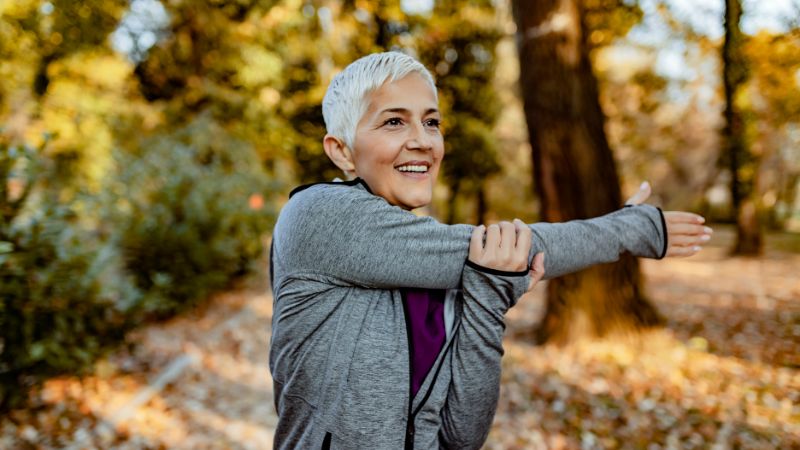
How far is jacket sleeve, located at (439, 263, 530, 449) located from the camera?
4.68 ft

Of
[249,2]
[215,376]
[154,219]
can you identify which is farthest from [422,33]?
[215,376]

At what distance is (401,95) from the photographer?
1.57 m

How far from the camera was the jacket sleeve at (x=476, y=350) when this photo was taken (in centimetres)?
143

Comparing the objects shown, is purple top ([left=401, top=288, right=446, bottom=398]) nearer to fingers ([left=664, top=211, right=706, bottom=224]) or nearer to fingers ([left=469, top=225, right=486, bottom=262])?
fingers ([left=469, top=225, right=486, bottom=262])

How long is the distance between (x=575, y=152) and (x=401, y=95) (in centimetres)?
396

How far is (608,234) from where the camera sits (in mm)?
1608

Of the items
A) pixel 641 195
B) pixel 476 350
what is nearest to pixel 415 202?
pixel 476 350

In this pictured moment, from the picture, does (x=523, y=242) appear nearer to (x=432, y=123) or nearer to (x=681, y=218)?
(x=432, y=123)

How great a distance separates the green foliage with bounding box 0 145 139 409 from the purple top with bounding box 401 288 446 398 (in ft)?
10.1

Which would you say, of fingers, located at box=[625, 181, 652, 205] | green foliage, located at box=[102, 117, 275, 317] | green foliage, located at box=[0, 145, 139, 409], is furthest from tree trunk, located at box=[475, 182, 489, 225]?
fingers, located at box=[625, 181, 652, 205]

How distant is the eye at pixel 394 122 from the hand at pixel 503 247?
0.39 metres

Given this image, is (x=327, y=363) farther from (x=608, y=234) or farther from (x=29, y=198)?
(x=29, y=198)

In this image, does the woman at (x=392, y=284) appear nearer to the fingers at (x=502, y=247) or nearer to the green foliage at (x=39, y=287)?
the fingers at (x=502, y=247)

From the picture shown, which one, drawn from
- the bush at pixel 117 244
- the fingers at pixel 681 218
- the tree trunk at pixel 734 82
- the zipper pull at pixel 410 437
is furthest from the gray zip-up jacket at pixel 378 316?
the bush at pixel 117 244
